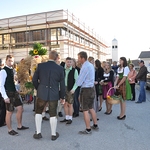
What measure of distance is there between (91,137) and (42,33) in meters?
21.4

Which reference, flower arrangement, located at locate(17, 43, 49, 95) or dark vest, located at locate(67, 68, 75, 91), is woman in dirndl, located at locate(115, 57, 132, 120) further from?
flower arrangement, located at locate(17, 43, 49, 95)

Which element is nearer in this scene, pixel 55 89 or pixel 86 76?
pixel 55 89

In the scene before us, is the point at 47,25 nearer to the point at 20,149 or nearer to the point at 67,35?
the point at 67,35

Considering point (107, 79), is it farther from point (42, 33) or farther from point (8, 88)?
point (42, 33)

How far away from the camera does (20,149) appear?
3.59 meters

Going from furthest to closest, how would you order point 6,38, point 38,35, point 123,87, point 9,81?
1. point 6,38
2. point 38,35
3. point 123,87
4. point 9,81

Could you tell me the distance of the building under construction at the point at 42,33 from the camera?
22.4 m

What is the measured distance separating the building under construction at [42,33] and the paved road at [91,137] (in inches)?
674

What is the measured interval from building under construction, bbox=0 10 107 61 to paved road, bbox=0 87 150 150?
17.1 m

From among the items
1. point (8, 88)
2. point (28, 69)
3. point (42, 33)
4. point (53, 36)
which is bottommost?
point (8, 88)

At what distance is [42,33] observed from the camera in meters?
23.8

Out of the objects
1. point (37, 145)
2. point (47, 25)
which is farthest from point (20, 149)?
point (47, 25)

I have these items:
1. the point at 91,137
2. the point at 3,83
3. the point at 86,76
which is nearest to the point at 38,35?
the point at 3,83

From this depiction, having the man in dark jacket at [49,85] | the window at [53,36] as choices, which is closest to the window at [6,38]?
the window at [53,36]
